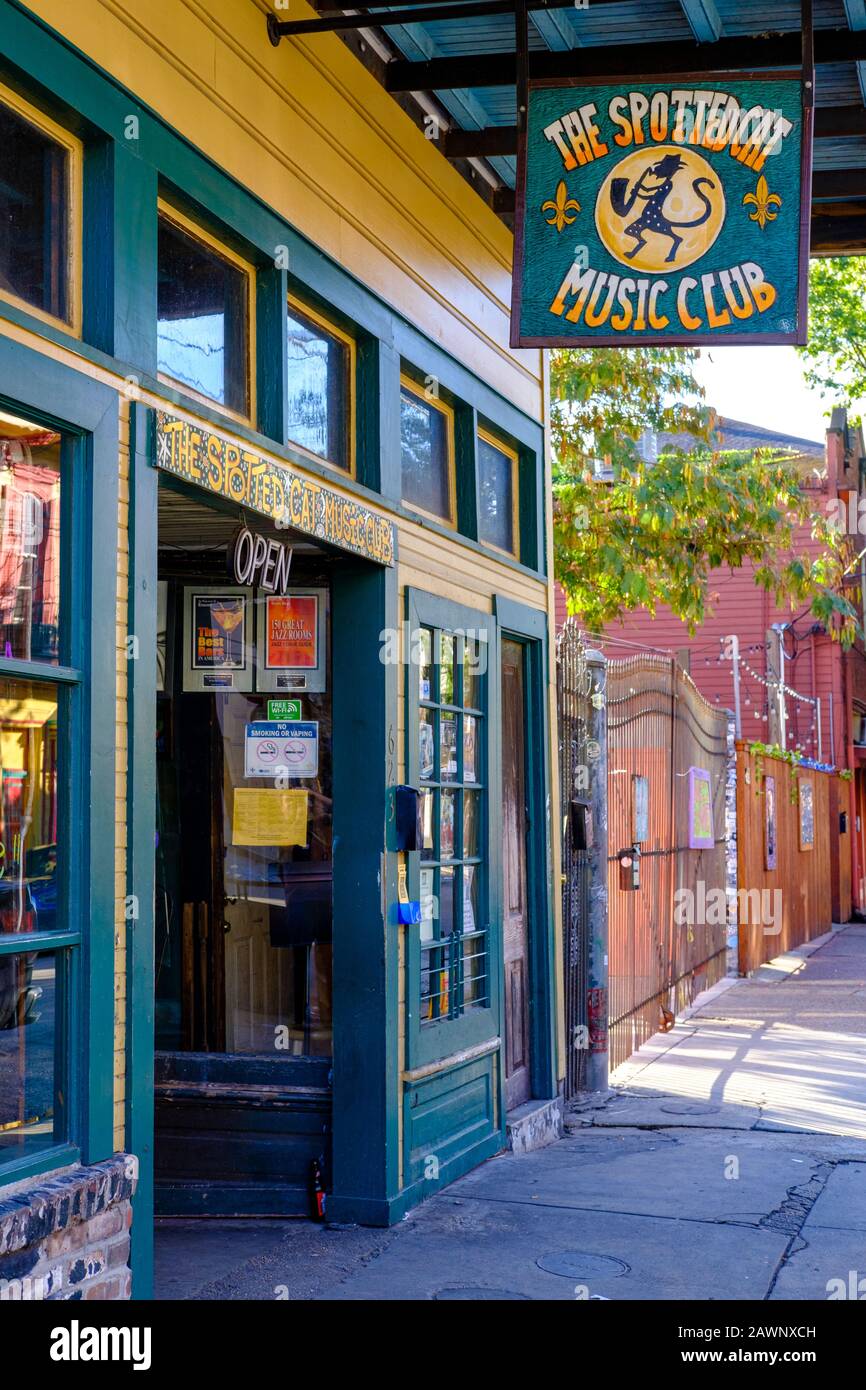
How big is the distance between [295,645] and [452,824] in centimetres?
128

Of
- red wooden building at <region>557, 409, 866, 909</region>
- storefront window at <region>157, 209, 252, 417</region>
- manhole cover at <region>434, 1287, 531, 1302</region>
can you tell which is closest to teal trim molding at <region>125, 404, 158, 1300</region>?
storefront window at <region>157, 209, 252, 417</region>

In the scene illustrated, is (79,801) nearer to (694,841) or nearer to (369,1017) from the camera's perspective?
(369,1017)

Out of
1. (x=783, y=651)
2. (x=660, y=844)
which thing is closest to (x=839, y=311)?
(x=783, y=651)

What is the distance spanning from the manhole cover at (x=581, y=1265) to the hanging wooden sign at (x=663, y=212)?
11.6 ft

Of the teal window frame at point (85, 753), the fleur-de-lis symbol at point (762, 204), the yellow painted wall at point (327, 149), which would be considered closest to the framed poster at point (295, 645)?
the yellow painted wall at point (327, 149)

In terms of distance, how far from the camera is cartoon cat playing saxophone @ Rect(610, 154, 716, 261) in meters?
5.80

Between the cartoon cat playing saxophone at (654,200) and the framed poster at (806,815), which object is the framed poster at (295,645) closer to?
the cartoon cat playing saxophone at (654,200)

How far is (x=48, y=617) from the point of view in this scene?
4.18 m

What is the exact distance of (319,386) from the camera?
6.22m

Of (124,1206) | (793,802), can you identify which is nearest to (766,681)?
(793,802)

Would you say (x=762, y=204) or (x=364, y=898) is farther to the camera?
(x=364, y=898)

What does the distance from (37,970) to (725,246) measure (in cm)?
377

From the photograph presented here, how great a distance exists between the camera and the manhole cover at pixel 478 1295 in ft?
17.4

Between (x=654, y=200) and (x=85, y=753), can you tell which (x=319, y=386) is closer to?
(x=654, y=200)
